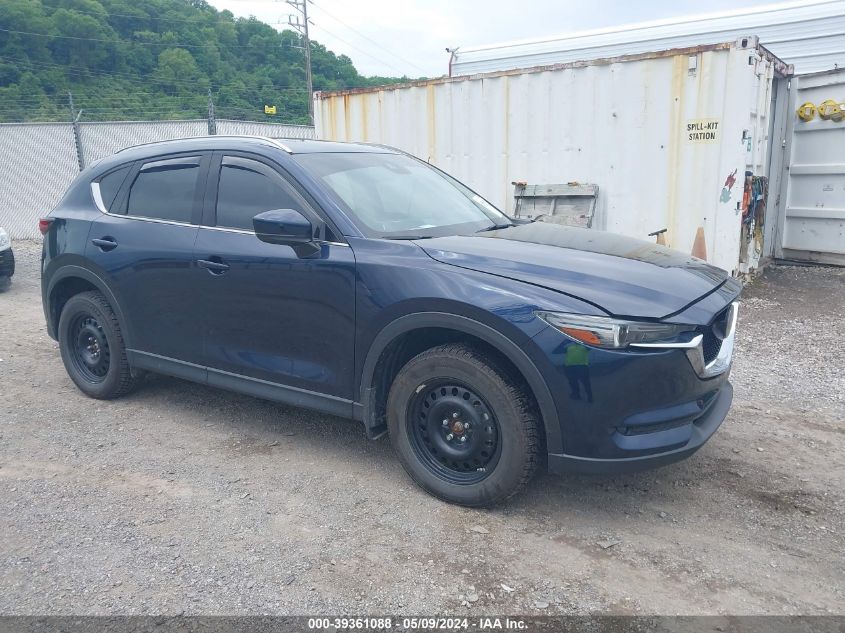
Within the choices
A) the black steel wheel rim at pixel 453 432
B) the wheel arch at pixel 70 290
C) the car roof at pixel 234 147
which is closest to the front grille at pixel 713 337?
the black steel wheel rim at pixel 453 432

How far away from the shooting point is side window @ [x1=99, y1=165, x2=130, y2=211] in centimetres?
480

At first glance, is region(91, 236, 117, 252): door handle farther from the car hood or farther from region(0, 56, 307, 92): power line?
region(0, 56, 307, 92): power line

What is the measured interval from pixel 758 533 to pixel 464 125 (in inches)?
293

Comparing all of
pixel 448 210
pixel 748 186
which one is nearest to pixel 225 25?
pixel 748 186

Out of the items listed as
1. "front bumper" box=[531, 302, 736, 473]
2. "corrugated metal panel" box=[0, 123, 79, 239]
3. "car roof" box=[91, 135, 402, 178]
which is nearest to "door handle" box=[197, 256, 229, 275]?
"car roof" box=[91, 135, 402, 178]

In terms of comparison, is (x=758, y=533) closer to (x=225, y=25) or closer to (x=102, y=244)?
(x=102, y=244)

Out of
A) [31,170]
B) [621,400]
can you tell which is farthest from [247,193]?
[31,170]

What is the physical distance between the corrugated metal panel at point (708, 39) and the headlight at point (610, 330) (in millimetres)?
10191

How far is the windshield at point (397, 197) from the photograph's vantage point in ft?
12.5

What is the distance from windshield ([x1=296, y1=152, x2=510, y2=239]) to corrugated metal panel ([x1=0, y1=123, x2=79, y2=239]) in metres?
11.8

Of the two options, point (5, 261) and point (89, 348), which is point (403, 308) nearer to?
point (89, 348)

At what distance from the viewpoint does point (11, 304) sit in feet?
28.0

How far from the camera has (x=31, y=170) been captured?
46.5 ft

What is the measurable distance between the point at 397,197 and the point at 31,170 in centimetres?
1292
